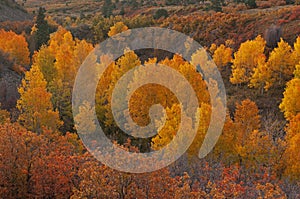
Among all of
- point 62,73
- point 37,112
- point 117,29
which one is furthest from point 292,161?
point 117,29

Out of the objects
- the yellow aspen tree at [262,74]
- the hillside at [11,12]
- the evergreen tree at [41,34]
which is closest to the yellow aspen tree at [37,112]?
the yellow aspen tree at [262,74]

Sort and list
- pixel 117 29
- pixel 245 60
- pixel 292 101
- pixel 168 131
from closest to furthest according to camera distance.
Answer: pixel 168 131 → pixel 292 101 → pixel 245 60 → pixel 117 29

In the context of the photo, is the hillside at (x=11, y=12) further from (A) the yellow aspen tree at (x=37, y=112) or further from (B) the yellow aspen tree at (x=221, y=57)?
(A) the yellow aspen tree at (x=37, y=112)

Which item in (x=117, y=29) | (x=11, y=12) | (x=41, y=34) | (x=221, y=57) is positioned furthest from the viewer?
(x=11, y=12)

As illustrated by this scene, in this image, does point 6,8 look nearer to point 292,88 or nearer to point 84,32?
point 84,32

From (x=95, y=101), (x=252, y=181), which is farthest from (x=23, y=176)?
(x=95, y=101)

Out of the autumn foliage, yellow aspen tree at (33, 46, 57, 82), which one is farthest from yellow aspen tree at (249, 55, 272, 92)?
yellow aspen tree at (33, 46, 57, 82)

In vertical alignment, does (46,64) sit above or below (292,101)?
above

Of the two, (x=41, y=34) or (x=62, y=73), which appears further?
(x=41, y=34)

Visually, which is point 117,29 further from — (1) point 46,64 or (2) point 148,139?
(2) point 148,139
